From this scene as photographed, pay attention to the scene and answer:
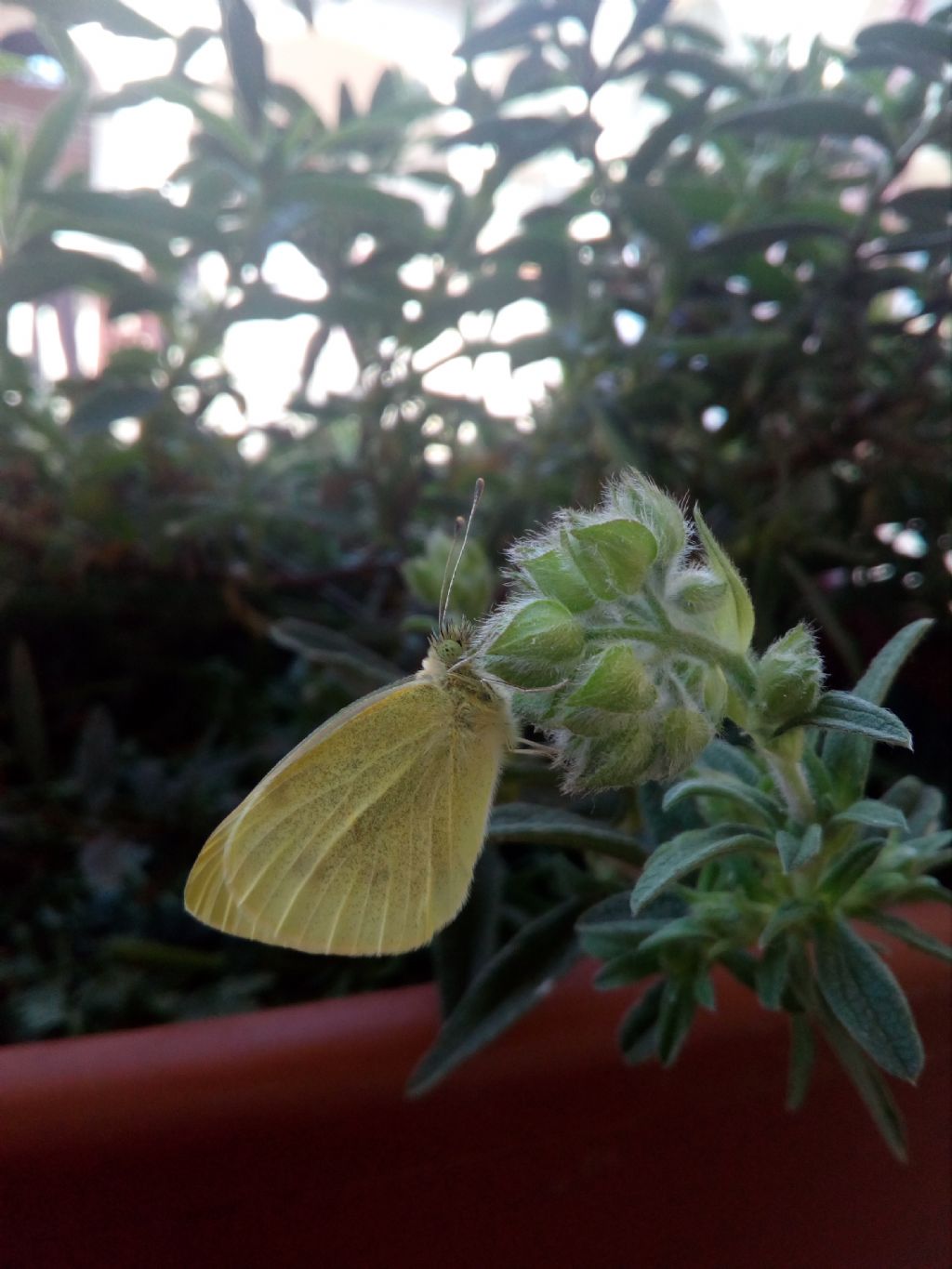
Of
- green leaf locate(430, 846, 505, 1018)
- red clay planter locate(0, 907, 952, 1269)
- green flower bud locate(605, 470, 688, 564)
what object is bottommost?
red clay planter locate(0, 907, 952, 1269)

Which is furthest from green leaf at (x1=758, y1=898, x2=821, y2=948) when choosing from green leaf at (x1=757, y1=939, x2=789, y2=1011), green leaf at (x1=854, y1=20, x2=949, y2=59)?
green leaf at (x1=854, y1=20, x2=949, y2=59)

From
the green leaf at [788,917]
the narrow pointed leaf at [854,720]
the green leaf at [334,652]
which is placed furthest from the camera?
the green leaf at [334,652]

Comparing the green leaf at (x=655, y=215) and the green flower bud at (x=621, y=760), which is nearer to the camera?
the green flower bud at (x=621, y=760)

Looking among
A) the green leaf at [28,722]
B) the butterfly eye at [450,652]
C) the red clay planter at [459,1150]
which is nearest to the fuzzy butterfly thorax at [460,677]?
the butterfly eye at [450,652]

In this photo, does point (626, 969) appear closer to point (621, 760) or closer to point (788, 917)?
point (788, 917)

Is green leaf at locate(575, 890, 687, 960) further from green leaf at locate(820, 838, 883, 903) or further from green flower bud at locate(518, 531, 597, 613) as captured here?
green flower bud at locate(518, 531, 597, 613)

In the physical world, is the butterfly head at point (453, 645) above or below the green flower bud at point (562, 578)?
below

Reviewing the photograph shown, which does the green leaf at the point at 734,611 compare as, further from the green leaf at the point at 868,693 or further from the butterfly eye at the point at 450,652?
the butterfly eye at the point at 450,652
